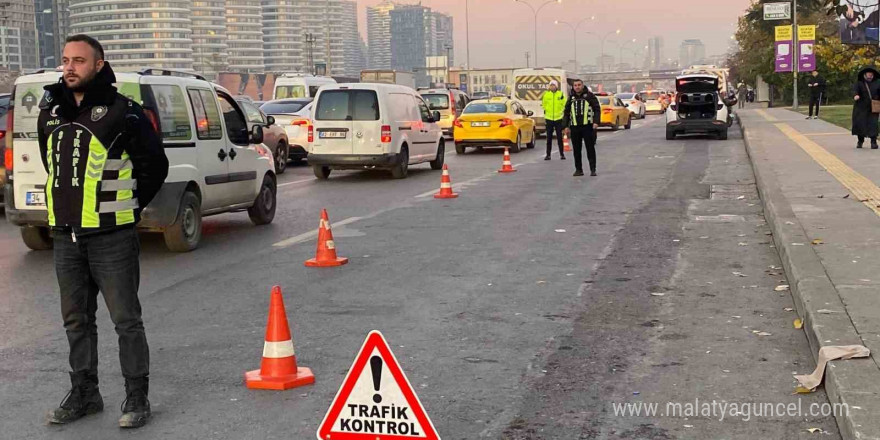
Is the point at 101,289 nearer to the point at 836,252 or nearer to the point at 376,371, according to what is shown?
the point at 376,371

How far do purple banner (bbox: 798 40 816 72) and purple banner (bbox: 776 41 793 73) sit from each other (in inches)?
55.8

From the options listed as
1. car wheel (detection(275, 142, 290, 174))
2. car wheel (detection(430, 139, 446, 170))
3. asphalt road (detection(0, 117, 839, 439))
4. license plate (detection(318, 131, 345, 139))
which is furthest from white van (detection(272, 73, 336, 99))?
asphalt road (detection(0, 117, 839, 439))

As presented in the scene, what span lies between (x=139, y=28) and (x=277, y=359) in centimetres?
19305

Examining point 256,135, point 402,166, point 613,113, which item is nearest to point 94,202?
point 256,135

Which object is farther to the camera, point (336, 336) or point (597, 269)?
point (597, 269)

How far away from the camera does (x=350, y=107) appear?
19.6m

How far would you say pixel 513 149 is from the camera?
2864 centimetres

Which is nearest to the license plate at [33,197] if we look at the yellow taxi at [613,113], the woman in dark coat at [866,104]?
the woman in dark coat at [866,104]

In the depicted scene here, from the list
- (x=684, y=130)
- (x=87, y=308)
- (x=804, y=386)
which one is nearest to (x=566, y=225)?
(x=804, y=386)

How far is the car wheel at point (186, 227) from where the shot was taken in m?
10.6

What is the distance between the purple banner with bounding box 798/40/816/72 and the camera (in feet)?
167

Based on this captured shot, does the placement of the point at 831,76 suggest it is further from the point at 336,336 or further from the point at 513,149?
the point at 336,336

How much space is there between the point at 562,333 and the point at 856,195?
807cm

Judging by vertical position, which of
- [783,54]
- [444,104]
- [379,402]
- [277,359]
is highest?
[783,54]
